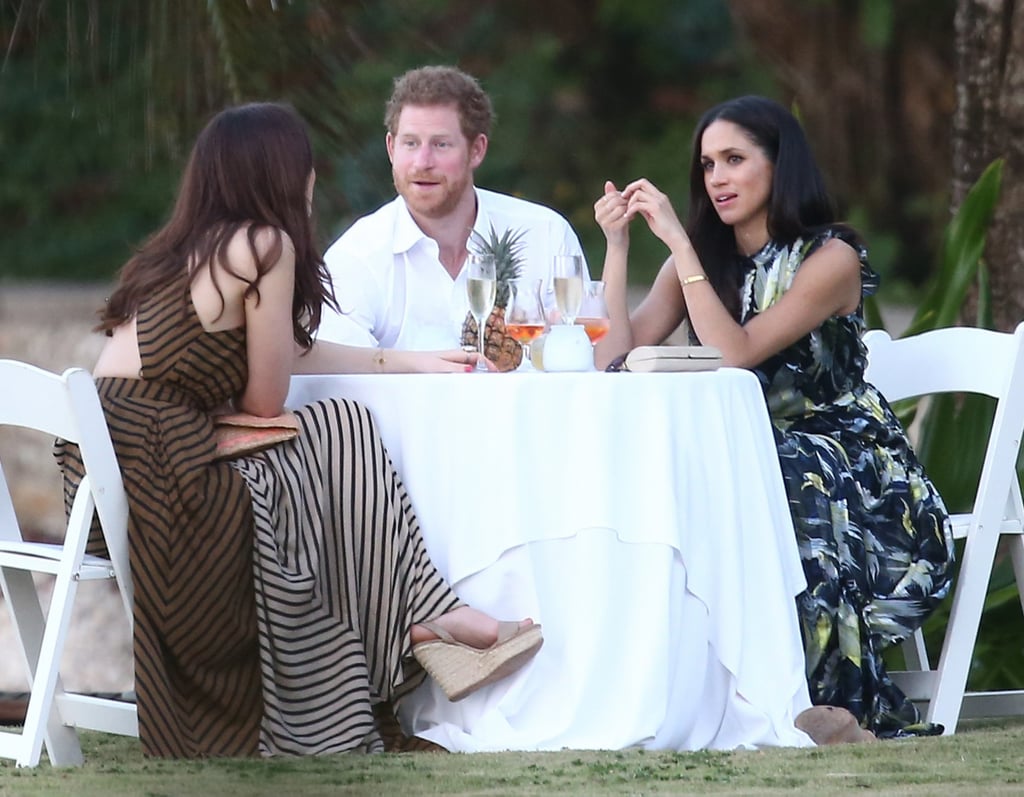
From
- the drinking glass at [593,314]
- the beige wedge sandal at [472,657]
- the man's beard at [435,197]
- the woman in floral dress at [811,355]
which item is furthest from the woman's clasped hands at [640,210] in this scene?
the beige wedge sandal at [472,657]

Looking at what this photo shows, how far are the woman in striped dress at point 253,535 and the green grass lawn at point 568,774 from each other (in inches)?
4.7

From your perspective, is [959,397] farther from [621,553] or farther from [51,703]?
[51,703]

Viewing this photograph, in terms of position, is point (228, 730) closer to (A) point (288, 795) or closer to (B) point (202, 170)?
(A) point (288, 795)

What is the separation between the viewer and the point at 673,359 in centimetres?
306

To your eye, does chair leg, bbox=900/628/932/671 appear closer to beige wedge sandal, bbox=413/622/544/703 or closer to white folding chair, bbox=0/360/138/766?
beige wedge sandal, bbox=413/622/544/703

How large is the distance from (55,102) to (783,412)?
21.5 feet

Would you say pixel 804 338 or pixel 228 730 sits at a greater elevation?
pixel 804 338

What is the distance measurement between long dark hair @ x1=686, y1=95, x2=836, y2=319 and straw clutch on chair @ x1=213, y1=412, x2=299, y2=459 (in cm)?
108

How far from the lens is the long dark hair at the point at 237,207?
3113 mm

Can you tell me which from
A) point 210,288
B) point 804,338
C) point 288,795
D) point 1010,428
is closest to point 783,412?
point 804,338

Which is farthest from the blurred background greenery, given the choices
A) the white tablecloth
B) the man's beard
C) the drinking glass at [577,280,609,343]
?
the white tablecloth

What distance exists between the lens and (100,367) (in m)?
3.18

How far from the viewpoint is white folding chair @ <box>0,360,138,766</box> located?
9.31 ft

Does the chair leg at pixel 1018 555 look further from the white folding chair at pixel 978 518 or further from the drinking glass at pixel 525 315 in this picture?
the drinking glass at pixel 525 315
